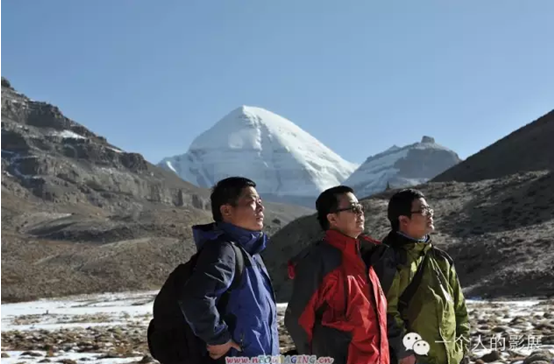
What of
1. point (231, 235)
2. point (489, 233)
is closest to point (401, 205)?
point (231, 235)

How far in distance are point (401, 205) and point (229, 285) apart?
1.96 meters

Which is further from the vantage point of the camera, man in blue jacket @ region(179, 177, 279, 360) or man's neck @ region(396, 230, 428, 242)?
man's neck @ region(396, 230, 428, 242)

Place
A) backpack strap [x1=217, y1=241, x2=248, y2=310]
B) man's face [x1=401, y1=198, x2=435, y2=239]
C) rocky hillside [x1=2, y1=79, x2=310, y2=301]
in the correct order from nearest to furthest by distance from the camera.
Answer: backpack strap [x1=217, y1=241, x2=248, y2=310], man's face [x1=401, y1=198, x2=435, y2=239], rocky hillside [x1=2, y1=79, x2=310, y2=301]

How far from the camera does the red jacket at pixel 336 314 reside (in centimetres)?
419

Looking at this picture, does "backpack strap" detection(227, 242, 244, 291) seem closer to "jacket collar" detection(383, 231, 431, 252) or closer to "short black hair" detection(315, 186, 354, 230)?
"short black hair" detection(315, 186, 354, 230)

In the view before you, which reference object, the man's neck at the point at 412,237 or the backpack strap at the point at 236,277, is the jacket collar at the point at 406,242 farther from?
the backpack strap at the point at 236,277

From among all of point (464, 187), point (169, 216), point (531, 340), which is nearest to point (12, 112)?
point (169, 216)

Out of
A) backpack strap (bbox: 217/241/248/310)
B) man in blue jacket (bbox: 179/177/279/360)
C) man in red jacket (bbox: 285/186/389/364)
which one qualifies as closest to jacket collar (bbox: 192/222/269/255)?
man in blue jacket (bbox: 179/177/279/360)

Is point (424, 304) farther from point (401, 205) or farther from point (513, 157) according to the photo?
point (513, 157)

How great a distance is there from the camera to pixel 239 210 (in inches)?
166

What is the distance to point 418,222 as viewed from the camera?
5078 mm

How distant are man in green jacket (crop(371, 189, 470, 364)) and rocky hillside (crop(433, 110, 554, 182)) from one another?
5000 centimetres

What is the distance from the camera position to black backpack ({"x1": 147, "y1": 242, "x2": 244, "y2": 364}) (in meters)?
3.72

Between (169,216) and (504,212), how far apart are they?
8363 cm
